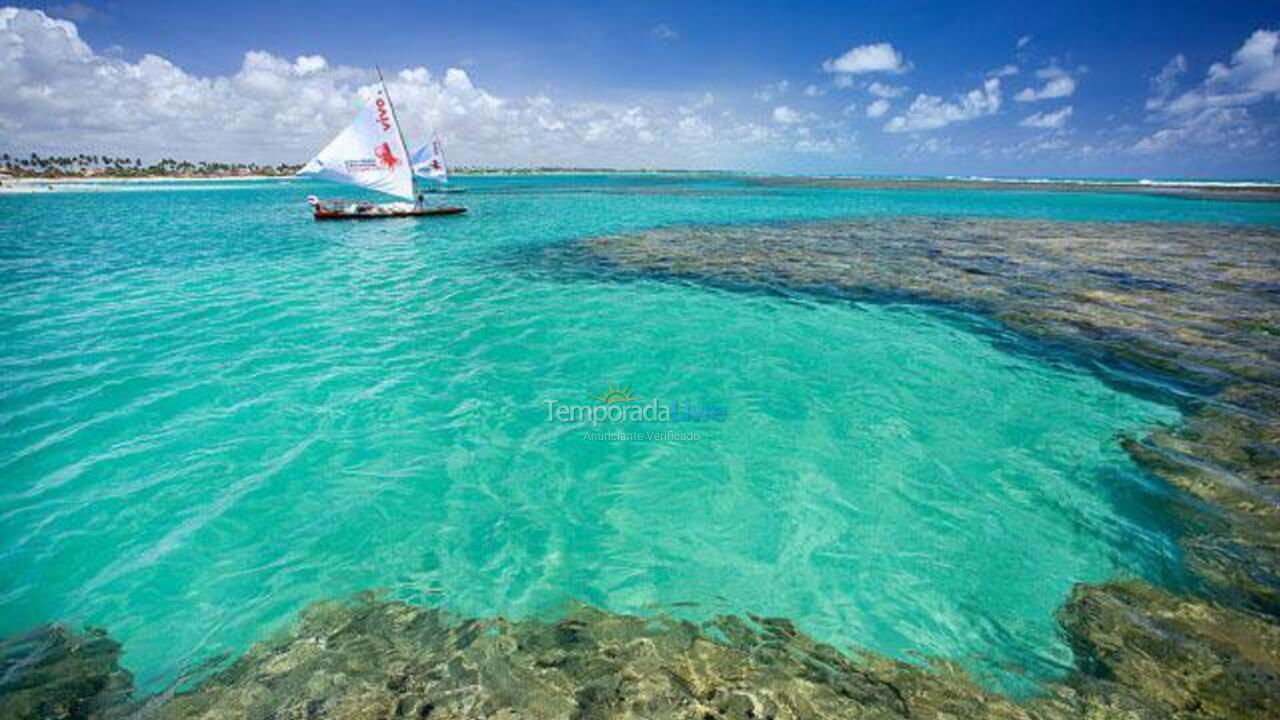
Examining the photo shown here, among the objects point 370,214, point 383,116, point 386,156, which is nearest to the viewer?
point 383,116

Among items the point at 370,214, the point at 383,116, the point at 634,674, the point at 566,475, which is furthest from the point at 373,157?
the point at 634,674

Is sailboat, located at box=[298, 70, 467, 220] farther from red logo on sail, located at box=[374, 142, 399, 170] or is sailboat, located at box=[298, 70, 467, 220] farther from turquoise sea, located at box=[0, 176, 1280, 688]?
turquoise sea, located at box=[0, 176, 1280, 688]

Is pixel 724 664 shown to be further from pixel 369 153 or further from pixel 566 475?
pixel 369 153

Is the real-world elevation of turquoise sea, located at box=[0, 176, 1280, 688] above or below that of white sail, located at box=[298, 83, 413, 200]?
below

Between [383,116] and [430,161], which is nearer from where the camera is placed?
[383,116]

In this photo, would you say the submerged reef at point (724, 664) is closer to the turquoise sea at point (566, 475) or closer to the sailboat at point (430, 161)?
the turquoise sea at point (566, 475)

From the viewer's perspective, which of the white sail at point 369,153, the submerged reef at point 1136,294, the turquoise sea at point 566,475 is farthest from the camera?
the white sail at point 369,153

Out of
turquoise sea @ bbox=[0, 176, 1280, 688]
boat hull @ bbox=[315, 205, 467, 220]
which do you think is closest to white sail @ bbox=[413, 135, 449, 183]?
boat hull @ bbox=[315, 205, 467, 220]

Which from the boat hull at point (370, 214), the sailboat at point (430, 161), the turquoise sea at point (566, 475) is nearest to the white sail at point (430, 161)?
the sailboat at point (430, 161)

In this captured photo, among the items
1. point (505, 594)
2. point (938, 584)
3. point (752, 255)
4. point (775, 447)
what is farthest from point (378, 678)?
point (752, 255)
